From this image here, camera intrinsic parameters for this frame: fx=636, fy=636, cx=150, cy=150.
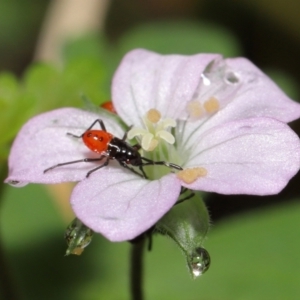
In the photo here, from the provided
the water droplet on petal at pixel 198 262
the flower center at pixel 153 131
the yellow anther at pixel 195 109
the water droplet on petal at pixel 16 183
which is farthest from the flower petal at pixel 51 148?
the water droplet on petal at pixel 198 262

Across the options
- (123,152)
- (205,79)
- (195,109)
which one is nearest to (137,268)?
(123,152)

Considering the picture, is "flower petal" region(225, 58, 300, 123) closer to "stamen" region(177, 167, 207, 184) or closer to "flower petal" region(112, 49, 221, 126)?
"flower petal" region(112, 49, 221, 126)

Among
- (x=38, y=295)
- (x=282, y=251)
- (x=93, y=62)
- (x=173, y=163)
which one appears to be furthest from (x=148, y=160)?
(x=38, y=295)

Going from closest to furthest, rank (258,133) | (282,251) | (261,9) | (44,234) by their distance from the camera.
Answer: (258,133) → (282,251) → (44,234) → (261,9)

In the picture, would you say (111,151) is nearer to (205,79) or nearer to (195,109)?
(195,109)

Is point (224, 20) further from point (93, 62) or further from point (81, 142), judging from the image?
point (81, 142)

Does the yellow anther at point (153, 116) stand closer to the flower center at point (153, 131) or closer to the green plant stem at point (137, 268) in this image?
the flower center at point (153, 131)
